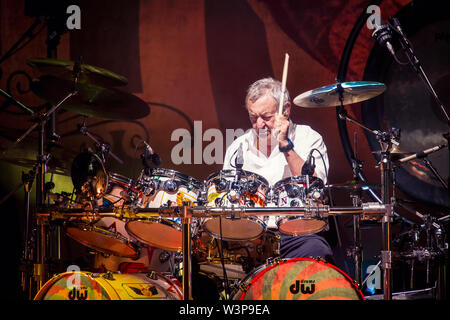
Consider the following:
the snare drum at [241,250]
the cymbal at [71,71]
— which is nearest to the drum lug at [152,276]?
the snare drum at [241,250]

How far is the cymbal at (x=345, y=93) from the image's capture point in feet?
9.39

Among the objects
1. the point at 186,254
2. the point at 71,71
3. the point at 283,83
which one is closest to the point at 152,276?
the point at 186,254

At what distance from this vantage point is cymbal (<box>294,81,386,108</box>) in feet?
9.39

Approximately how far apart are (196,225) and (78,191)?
680 millimetres

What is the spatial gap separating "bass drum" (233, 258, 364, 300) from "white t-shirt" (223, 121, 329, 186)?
1.32 meters

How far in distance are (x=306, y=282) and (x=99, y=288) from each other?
990mm

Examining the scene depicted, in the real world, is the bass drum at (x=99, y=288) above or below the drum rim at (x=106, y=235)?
below

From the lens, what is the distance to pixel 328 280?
2.23 meters

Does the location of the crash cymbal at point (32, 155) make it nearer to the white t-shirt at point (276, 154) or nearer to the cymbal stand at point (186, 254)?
the white t-shirt at point (276, 154)

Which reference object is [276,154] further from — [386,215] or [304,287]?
[304,287]

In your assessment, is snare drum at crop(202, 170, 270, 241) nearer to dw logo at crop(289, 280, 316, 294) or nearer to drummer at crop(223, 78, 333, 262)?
dw logo at crop(289, 280, 316, 294)

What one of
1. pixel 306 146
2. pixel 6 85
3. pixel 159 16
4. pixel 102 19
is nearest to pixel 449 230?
pixel 306 146

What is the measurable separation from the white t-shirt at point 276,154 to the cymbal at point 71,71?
1.04 metres

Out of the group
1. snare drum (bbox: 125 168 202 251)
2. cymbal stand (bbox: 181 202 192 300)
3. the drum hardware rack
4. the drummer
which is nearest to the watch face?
the drummer
